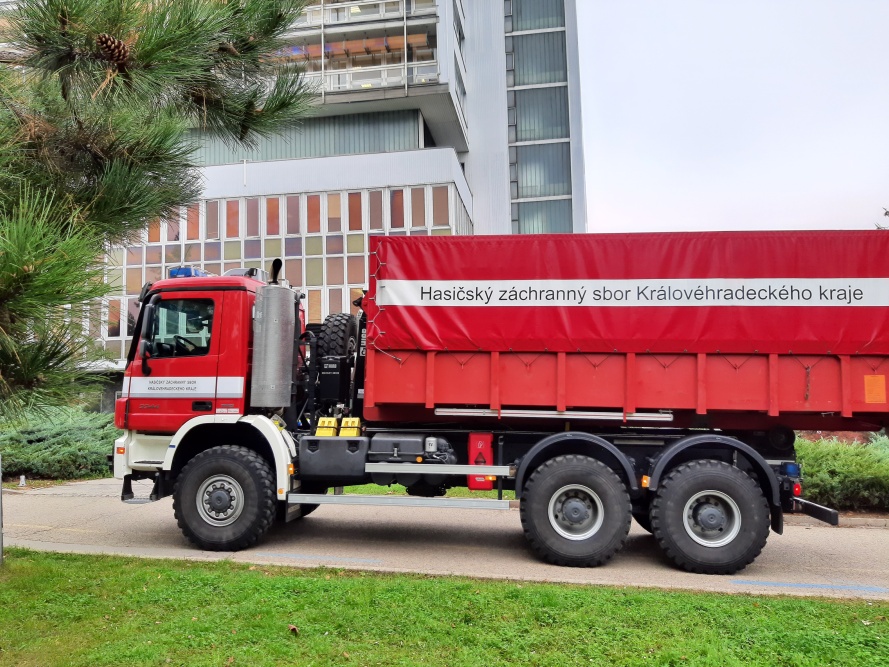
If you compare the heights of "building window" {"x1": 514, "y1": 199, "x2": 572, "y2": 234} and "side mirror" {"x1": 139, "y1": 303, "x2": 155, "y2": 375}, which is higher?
"building window" {"x1": 514, "y1": 199, "x2": 572, "y2": 234}

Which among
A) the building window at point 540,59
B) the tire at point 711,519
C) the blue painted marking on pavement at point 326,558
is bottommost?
the blue painted marking on pavement at point 326,558

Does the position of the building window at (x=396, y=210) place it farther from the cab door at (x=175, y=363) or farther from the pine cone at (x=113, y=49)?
the pine cone at (x=113, y=49)

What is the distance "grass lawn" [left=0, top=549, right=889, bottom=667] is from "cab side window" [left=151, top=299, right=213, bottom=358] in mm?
2600

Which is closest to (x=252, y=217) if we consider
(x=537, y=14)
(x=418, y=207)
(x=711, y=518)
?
(x=418, y=207)

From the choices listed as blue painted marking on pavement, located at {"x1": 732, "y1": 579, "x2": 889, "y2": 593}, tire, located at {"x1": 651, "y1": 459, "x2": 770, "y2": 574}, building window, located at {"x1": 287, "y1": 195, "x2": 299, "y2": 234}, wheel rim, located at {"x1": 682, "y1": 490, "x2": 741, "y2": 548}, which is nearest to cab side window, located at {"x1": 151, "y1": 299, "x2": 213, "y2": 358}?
tire, located at {"x1": 651, "y1": 459, "x2": 770, "y2": 574}

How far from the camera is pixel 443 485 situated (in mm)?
7617

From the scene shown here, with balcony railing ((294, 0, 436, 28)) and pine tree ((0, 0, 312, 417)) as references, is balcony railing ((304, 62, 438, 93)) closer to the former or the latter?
balcony railing ((294, 0, 436, 28))

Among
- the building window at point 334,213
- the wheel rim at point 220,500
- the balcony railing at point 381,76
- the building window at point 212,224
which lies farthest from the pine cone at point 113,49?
the balcony railing at point 381,76

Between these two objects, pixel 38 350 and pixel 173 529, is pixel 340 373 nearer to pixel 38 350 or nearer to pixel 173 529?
pixel 173 529

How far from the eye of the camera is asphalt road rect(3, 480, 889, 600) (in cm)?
640

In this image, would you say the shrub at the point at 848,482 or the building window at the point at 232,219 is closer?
the shrub at the point at 848,482

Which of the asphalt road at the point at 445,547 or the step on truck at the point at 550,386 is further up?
the step on truck at the point at 550,386

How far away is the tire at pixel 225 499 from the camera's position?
23.8ft

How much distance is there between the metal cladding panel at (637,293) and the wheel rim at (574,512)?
146 centimetres
